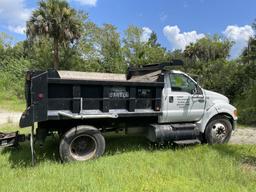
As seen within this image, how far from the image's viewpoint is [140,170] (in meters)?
5.35

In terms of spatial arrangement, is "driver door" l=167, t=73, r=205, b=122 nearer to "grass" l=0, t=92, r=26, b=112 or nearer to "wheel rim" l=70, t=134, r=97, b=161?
"wheel rim" l=70, t=134, r=97, b=161

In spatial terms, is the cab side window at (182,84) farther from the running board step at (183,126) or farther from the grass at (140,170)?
the grass at (140,170)

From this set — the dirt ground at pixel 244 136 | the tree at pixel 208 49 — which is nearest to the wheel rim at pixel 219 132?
the dirt ground at pixel 244 136

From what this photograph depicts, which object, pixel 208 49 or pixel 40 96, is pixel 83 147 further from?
pixel 208 49

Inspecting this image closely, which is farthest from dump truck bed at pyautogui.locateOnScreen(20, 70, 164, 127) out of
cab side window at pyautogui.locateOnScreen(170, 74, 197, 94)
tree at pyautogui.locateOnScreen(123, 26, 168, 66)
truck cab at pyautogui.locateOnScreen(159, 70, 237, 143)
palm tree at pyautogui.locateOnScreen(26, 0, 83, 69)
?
tree at pyautogui.locateOnScreen(123, 26, 168, 66)

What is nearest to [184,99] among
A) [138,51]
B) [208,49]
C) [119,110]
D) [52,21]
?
[119,110]

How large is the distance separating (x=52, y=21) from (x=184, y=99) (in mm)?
15862

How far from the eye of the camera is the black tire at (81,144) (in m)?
5.85

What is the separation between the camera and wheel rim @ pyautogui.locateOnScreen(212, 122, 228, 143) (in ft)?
24.8

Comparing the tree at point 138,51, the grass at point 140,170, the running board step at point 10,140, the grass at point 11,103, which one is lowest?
the grass at point 140,170

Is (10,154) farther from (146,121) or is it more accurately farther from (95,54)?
(95,54)

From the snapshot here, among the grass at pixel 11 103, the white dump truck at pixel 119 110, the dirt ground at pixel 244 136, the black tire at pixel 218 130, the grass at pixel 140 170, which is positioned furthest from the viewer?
the grass at pixel 11 103

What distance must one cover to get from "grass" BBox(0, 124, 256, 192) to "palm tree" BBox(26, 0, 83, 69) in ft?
49.4

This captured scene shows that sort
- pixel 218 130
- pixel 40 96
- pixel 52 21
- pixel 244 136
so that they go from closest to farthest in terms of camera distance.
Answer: pixel 40 96 < pixel 218 130 < pixel 244 136 < pixel 52 21
